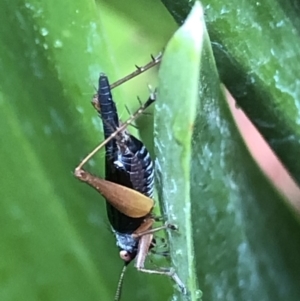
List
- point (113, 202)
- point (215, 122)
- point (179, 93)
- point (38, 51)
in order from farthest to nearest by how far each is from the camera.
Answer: point (113, 202)
point (38, 51)
point (215, 122)
point (179, 93)

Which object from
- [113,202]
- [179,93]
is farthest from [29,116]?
[179,93]

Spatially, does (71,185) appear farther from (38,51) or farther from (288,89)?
(288,89)

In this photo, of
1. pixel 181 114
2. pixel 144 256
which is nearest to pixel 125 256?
pixel 144 256

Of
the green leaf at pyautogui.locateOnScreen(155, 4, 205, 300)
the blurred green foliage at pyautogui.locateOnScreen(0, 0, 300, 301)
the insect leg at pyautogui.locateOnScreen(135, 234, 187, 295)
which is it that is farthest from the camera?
the insect leg at pyautogui.locateOnScreen(135, 234, 187, 295)

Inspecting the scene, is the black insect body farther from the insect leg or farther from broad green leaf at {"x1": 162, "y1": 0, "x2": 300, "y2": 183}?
broad green leaf at {"x1": 162, "y1": 0, "x2": 300, "y2": 183}

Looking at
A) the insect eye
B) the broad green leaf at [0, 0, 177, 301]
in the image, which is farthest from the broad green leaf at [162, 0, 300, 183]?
the insect eye
